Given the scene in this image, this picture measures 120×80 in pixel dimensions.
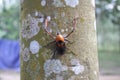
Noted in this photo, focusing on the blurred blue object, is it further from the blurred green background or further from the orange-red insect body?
the orange-red insect body

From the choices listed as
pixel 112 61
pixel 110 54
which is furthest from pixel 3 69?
pixel 110 54

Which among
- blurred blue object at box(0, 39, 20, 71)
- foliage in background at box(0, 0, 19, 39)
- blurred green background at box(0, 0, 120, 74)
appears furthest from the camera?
foliage in background at box(0, 0, 19, 39)

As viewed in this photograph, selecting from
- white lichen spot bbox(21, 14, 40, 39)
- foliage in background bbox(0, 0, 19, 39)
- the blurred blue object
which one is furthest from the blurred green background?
white lichen spot bbox(21, 14, 40, 39)

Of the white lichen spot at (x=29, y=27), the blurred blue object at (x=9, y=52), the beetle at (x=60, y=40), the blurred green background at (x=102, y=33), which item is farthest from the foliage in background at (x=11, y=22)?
the beetle at (x=60, y=40)

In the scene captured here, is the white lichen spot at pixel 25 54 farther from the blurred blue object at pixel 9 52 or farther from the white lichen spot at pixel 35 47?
the blurred blue object at pixel 9 52

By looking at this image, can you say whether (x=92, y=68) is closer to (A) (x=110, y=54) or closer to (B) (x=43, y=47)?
(B) (x=43, y=47)

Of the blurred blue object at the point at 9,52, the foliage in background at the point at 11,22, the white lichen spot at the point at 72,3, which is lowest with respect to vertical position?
the blurred blue object at the point at 9,52
